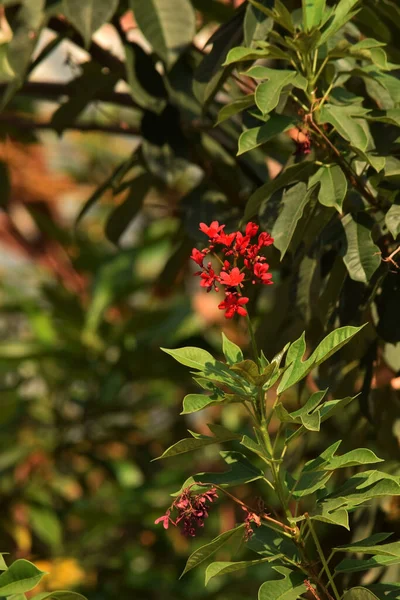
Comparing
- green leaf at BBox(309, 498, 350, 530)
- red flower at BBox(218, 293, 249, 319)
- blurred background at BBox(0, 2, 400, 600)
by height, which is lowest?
blurred background at BBox(0, 2, 400, 600)

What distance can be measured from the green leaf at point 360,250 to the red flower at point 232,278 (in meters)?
0.21

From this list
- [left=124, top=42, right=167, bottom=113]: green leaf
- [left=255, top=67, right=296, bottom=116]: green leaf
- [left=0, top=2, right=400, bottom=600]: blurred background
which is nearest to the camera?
[left=255, top=67, right=296, bottom=116]: green leaf

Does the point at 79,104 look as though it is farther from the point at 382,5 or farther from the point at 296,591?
the point at 296,591

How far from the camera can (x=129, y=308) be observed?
2814mm

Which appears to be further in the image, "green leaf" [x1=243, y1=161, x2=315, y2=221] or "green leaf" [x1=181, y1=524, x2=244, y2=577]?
"green leaf" [x1=243, y1=161, x2=315, y2=221]

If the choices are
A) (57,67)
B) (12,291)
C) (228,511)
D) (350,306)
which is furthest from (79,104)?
(57,67)

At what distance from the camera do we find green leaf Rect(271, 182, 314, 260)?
0.98 meters

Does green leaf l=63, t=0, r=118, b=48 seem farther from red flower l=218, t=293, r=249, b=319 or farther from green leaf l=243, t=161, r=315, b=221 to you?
red flower l=218, t=293, r=249, b=319

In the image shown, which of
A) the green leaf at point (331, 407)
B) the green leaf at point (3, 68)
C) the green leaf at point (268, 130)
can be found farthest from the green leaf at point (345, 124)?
the green leaf at point (3, 68)

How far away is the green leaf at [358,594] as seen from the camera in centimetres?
78

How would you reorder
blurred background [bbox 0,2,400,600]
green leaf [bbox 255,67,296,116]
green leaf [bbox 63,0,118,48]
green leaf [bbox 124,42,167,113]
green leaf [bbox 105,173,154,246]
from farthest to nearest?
blurred background [bbox 0,2,400,600]
green leaf [bbox 105,173,154,246]
green leaf [bbox 124,42,167,113]
green leaf [bbox 63,0,118,48]
green leaf [bbox 255,67,296,116]

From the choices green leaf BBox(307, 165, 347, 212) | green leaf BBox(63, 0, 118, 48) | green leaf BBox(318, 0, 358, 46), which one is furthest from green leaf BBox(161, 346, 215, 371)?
green leaf BBox(63, 0, 118, 48)

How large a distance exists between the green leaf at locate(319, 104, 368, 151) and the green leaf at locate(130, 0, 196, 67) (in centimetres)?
37

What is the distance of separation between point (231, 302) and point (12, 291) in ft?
5.77
